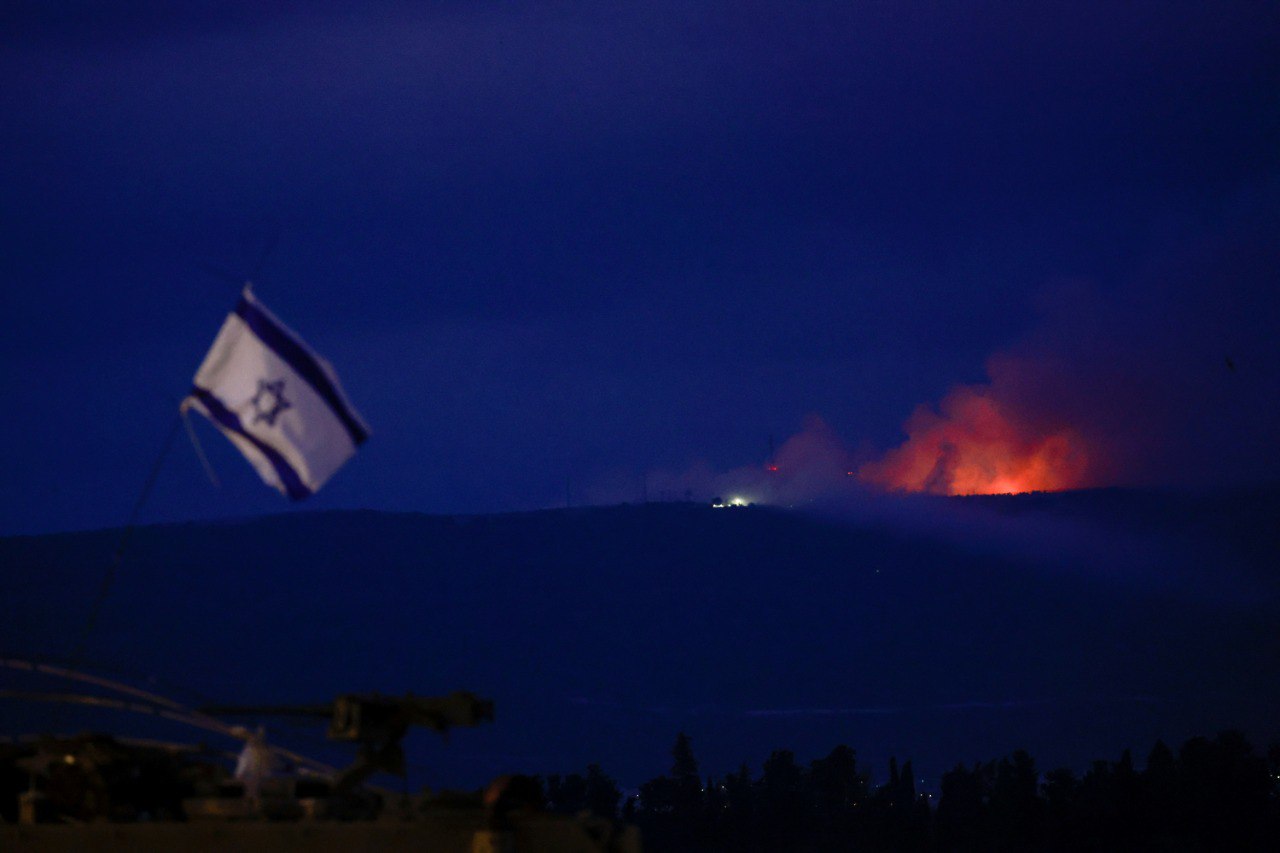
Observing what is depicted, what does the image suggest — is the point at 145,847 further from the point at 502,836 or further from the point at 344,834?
the point at 502,836

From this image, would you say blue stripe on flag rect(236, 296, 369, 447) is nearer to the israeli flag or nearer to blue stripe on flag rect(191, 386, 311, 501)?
the israeli flag

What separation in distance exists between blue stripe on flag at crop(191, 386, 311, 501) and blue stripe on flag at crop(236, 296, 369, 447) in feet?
2.62

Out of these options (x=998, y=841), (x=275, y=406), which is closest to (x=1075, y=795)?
(x=998, y=841)

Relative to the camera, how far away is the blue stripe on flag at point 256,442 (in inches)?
812

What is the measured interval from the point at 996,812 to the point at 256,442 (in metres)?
97.1

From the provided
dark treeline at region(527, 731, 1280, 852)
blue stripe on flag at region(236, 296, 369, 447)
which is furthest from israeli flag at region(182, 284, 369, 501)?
dark treeline at region(527, 731, 1280, 852)

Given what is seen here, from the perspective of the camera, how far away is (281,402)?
20.7 metres

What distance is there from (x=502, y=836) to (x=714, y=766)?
183516 millimetres

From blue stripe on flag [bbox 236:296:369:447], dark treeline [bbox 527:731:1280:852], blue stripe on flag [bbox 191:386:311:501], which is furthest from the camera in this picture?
dark treeline [bbox 527:731:1280:852]

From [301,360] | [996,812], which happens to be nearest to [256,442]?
[301,360]

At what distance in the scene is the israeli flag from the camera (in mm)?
20469

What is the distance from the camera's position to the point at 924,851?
109188 millimetres

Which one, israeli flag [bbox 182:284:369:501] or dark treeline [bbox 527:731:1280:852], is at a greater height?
dark treeline [bbox 527:731:1280:852]

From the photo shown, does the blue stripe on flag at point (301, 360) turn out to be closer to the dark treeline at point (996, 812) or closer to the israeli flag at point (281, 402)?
the israeli flag at point (281, 402)
